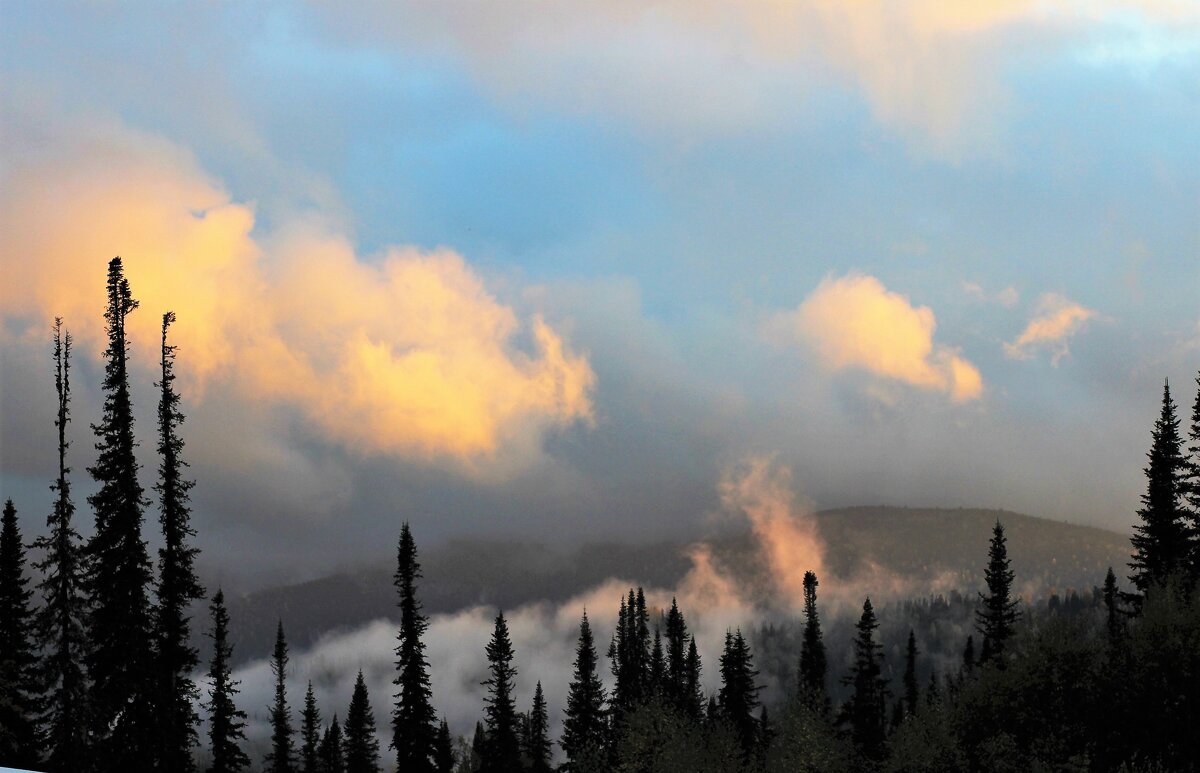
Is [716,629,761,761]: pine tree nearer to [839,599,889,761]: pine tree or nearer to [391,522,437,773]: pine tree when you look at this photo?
[839,599,889,761]: pine tree

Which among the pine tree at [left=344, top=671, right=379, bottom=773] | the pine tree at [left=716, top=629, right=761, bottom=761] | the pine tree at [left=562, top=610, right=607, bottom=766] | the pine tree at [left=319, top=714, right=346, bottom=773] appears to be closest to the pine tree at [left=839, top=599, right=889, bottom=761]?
the pine tree at [left=716, top=629, right=761, bottom=761]

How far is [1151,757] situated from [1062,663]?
623cm

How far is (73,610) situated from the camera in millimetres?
44938

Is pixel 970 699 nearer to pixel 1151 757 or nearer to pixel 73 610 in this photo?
pixel 1151 757

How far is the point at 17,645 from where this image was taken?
56875 mm

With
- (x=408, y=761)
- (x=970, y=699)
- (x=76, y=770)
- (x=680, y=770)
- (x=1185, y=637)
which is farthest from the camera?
(x=408, y=761)

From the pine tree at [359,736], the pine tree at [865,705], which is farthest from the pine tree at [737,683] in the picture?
the pine tree at [359,736]

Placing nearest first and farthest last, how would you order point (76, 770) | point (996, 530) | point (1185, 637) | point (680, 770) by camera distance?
point (76, 770) → point (1185, 637) → point (680, 770) → point (996, 530)

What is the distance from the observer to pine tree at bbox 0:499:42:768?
167 ft

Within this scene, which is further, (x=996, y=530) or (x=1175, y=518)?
(x=996, y=530)

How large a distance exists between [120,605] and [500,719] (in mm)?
62552

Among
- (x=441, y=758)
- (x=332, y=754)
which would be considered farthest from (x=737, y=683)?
(x=332, y=754)

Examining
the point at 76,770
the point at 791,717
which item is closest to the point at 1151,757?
the point at 791,717

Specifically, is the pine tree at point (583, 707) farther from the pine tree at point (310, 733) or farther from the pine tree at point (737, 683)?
the pine tree at point (310, 733)
